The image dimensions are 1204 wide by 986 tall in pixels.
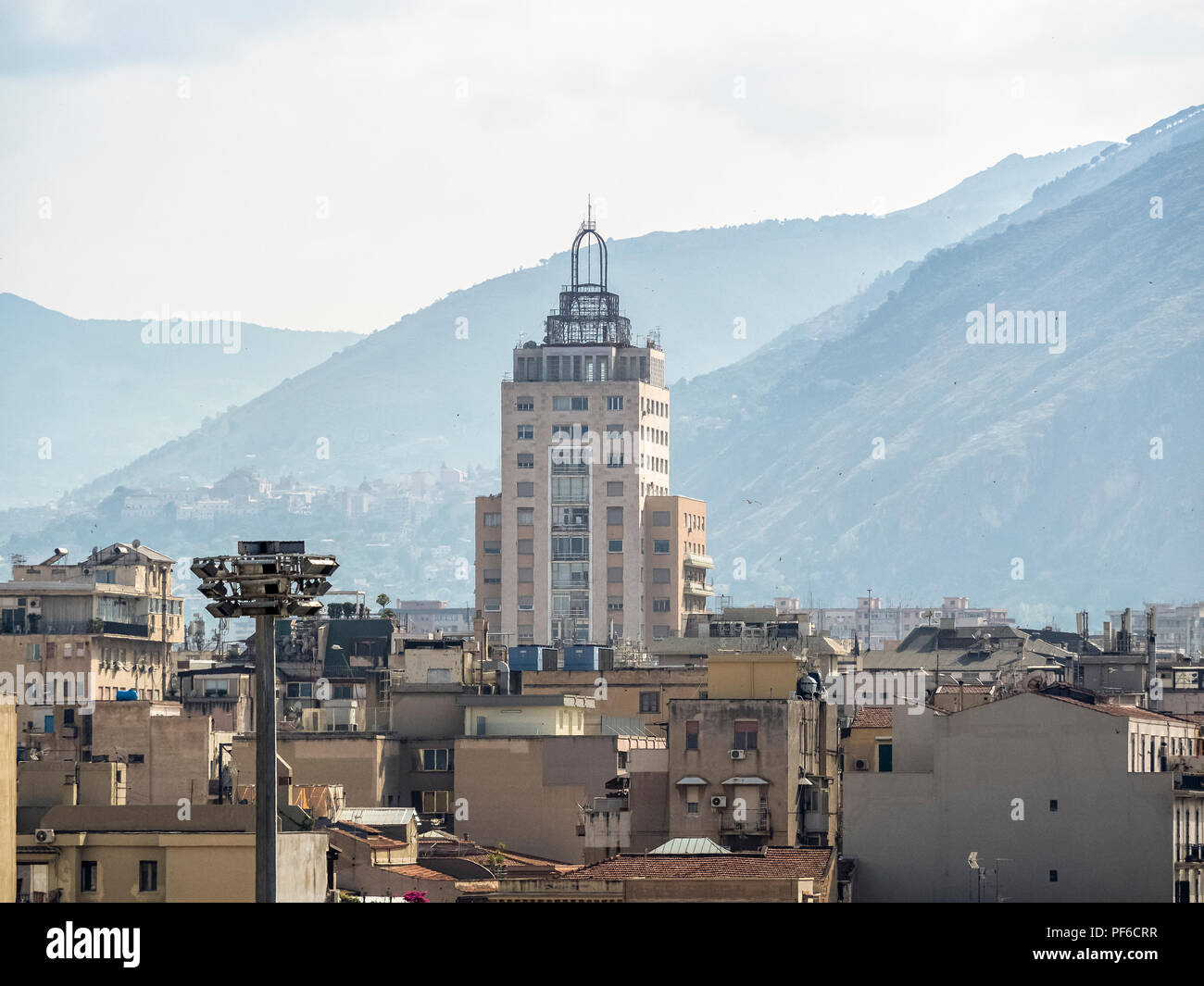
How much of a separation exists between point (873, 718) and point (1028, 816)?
23.4 m

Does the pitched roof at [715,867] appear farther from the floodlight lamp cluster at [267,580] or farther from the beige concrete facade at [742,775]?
the floodlight lamp cluster at [267,580]

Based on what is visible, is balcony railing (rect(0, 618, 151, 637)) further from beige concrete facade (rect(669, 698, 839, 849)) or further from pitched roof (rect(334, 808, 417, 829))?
beige concrete facade (rect(669, 698, 839, 849))

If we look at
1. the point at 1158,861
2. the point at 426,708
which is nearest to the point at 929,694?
the point at 426,708

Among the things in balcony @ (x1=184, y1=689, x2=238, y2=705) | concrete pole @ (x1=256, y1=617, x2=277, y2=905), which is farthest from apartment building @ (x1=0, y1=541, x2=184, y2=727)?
concrete pole @ (x1=256, y1=617, x2=277, y2=905)

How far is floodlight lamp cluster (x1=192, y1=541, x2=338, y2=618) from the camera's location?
3381cm

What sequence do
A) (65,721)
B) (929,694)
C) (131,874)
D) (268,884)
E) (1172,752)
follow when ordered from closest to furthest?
(268,884) < (131,874) < (1172,752) < (929,694) < (65,721)

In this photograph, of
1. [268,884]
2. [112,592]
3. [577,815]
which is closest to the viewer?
[268,884]

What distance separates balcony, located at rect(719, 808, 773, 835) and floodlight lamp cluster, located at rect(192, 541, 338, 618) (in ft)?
152

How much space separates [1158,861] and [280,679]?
61.5 metres
